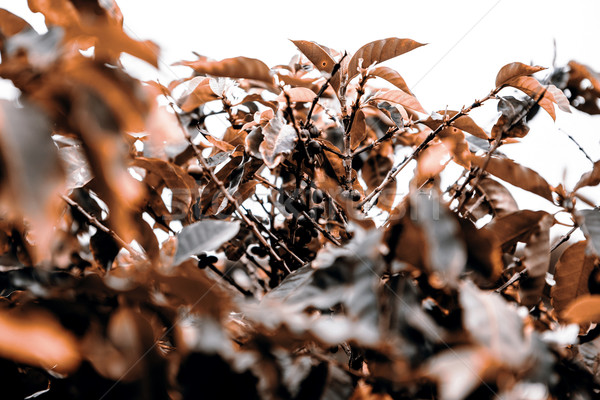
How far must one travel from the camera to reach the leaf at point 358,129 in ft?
3.03

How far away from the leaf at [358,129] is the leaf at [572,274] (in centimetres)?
51

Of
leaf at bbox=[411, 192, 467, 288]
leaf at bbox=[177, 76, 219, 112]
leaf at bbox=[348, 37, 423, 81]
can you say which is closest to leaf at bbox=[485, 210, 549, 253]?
leaf at bbox=[411, 192, 467, 288]

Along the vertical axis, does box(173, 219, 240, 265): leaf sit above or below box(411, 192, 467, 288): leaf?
below

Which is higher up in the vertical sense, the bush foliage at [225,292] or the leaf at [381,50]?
the leaf at [381,50]

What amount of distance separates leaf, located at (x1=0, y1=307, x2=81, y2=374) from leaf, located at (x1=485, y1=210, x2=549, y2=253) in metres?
0.58

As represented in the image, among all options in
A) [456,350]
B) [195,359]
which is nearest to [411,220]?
[456,350]

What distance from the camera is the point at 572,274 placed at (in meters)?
0.63

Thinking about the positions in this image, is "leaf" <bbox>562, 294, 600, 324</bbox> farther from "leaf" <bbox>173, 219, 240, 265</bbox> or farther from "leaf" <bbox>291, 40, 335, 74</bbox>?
"leaf" <bbox>291, 40, 335, 74</bbox>

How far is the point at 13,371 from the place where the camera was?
1.47 ft

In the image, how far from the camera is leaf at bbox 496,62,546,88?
0.85 metres

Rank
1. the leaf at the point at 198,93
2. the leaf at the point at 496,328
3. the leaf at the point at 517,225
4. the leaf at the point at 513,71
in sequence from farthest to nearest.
A: the leaf at the point at 198,93 → the leaf at the point at 513,71 → the leaf at the point at 517,225 → the leaf at the point at 496,328

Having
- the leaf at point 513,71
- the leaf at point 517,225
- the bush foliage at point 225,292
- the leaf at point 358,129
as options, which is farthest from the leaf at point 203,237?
the leaf at point 513,71

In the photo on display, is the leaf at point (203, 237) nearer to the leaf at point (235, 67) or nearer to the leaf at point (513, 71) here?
the leaf at point (235, 67)

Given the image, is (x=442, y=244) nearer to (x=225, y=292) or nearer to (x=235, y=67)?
(x=225, y=292)
